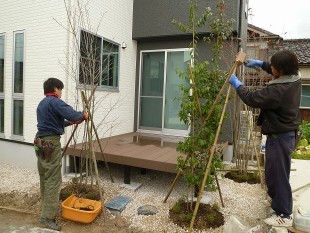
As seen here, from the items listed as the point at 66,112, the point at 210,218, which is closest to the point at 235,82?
the point at 210,218

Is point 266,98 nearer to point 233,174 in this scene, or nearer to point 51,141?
point 51,141

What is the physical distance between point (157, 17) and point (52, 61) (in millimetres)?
3291

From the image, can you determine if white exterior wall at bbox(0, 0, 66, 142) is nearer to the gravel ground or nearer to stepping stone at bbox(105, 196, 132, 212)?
the gravel ground

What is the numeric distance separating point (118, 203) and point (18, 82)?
155 inches

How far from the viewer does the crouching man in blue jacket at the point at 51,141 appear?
3404mm

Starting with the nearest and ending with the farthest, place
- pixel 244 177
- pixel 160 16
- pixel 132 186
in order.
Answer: pixel 132 186 → pixel 244 177 → pixel 160 16

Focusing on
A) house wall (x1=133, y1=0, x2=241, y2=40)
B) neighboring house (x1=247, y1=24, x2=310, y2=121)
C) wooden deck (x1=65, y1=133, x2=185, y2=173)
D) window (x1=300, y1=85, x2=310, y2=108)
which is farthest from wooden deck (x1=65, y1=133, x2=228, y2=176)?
window (x1=300, y1=85, x2=310, y2=108)

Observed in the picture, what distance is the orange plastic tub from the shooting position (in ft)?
11.5

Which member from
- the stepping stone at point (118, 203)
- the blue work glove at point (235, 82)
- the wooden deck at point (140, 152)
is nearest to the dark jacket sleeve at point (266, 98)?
the blue work glove at point (235, 82)

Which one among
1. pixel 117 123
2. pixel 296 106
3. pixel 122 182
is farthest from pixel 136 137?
pixel 296 106

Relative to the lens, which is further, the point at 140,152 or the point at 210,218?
the point at 140,152

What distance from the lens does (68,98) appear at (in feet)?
17.5

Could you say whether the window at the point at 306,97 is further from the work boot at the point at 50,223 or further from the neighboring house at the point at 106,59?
the work boot at the point at 50,223

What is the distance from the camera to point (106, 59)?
22.0 feet
